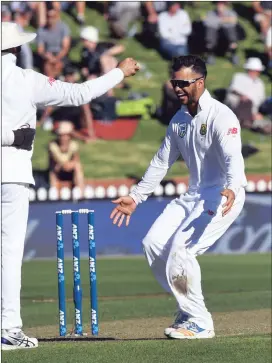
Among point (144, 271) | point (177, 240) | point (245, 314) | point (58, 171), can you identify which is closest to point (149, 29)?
point (58, 171)

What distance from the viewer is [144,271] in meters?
17.7

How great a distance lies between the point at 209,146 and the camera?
9648 millimetres

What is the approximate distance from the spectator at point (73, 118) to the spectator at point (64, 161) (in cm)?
188

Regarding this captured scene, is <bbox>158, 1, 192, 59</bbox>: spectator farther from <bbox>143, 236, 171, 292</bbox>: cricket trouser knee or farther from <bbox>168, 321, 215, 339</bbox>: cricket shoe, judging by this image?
<bbox>168, 321, 215, 339</bbox>: cricket shoe

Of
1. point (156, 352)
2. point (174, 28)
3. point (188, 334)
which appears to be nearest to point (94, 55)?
point (174, 28)

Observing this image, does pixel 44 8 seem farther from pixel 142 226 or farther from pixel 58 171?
pixel 142 226

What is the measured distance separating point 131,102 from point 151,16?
260 centimetres

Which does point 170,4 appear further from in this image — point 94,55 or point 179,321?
point 179,321

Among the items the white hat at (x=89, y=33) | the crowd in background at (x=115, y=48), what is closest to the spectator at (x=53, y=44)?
the crowd in background at (x=115, y=48)

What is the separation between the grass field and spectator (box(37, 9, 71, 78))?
18.3 feet

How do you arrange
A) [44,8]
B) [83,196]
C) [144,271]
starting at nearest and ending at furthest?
1. [144,271]
2. [83,196]
3. [44,8]

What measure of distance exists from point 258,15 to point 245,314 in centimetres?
1540

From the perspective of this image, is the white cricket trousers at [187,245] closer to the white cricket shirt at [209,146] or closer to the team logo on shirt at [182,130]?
the white cricket shirt at [209,146]

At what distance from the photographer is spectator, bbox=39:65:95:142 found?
23.0m
